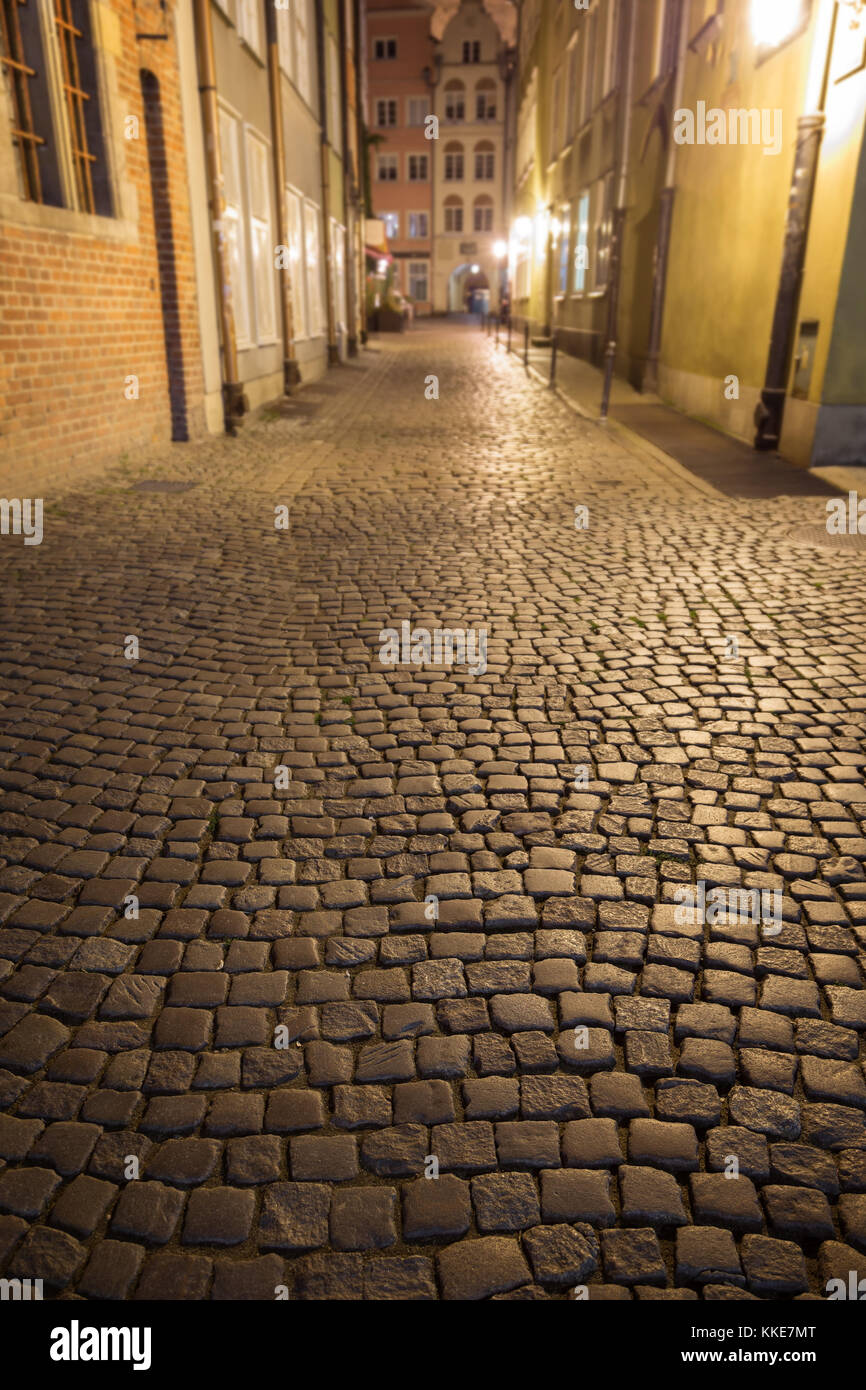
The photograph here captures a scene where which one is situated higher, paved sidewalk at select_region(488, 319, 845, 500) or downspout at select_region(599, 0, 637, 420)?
downspout at select_region(599, 0, 637, 420)

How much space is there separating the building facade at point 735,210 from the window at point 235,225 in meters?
5.02

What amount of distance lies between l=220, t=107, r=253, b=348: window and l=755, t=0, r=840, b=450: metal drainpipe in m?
6.53

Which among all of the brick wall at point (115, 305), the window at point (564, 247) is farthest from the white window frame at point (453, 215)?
the brick wall at point (115, 305)

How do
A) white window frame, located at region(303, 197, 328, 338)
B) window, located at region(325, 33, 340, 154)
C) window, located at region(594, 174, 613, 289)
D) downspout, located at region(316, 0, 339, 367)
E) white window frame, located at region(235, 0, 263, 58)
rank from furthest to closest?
window, located at region(325, 33, 340, 154) → window, located at region(594, 174, 613, 289) → downspout, located at region(316, 0, 339, 367) → white window frame, located at region(303, 197, 328, 338) → white window frame, located at region(235, 0, 263, 58)

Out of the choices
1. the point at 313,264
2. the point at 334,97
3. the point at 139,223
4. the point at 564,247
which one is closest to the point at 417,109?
the point at 564,247

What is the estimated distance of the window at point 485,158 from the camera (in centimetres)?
5600

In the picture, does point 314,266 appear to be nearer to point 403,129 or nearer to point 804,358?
point 804,358

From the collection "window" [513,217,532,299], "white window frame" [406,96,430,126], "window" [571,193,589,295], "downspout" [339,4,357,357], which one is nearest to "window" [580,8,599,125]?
"window" [571,193,589,295]

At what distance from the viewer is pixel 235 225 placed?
13000 millimetres

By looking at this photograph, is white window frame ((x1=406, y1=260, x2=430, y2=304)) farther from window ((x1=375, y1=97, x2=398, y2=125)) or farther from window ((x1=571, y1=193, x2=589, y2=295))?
window ((x1=571, y1=193, x2=589, y2=295))

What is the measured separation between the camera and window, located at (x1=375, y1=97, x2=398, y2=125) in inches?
2191

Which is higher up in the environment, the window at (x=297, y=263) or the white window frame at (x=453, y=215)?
the white window frame at (x=453, y=215)

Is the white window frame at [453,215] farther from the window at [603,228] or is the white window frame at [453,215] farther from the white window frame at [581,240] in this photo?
the window at [603,228]

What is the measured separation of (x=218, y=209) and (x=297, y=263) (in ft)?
20.9
